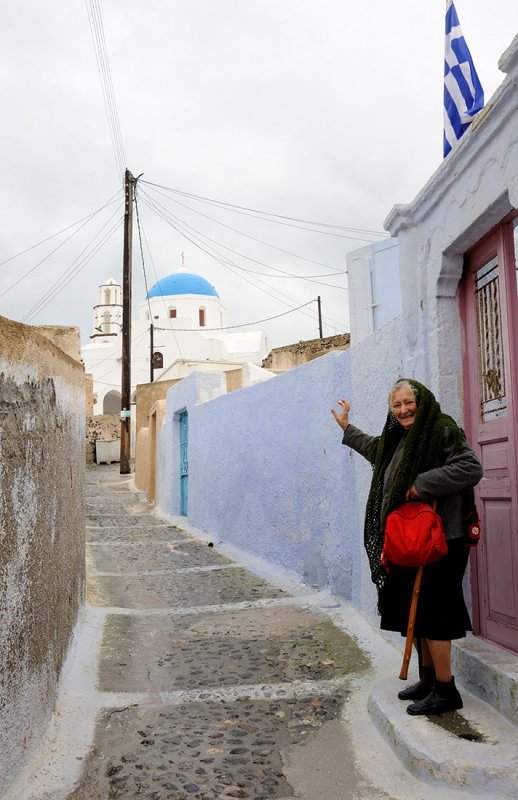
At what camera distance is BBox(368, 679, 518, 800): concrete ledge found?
2539mm

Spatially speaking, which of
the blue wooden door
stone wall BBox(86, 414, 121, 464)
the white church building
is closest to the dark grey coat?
the blue wooden door

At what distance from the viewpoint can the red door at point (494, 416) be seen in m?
3.26

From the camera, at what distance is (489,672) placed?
308 cm

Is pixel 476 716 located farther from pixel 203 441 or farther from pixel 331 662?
pixel 203 441

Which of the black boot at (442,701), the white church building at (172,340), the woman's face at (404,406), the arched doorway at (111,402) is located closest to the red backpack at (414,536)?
the woman's face at (404,406)

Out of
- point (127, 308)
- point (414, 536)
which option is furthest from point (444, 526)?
point (127, 308)

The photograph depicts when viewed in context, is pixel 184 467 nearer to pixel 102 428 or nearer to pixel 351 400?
pixel 351 400

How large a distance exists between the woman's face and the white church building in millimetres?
37347

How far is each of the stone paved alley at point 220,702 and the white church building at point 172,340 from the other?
3506 centimetres

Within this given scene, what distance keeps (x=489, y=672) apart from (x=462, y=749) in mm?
494

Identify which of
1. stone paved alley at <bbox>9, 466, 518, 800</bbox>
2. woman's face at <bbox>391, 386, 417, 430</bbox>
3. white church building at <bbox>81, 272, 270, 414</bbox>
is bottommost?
stone paved alley at <bbox>9, 466, 518, 800</bbox>

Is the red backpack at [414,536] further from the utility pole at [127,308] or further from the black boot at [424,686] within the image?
the utility pole at [127,308]

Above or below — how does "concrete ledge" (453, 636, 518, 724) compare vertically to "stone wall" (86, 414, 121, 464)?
below

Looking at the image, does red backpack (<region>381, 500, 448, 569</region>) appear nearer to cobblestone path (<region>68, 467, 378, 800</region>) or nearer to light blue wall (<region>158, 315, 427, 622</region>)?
cobblestone path (<region>68, 467, 378, 800</region>)
